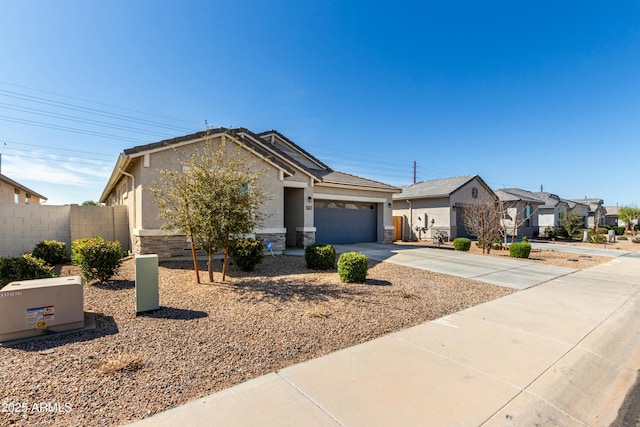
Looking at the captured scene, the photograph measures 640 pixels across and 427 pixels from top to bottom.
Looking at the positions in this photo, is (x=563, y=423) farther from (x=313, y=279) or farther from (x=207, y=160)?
(x=207, y=160)

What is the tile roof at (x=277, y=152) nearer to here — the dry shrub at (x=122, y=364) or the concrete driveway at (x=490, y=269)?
the concrete driveway at (x=490, y=269)

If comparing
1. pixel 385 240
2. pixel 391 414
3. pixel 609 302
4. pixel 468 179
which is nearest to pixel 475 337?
pixel 391 414

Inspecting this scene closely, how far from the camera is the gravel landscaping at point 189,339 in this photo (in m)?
2.85

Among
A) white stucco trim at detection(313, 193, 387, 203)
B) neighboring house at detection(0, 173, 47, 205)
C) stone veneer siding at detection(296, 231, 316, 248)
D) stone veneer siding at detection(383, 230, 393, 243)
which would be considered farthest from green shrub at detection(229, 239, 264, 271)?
neighboring house at detection(0, 173, 47, 205)

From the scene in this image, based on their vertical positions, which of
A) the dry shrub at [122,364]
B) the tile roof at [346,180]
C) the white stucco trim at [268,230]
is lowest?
the dry shrub at [122,364]

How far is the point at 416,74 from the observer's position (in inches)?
604

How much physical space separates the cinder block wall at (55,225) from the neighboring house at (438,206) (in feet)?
59.1

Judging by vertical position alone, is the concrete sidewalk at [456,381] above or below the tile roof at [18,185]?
below

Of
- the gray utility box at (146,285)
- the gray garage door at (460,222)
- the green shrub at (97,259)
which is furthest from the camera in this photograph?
the gray garage door at (460,222)

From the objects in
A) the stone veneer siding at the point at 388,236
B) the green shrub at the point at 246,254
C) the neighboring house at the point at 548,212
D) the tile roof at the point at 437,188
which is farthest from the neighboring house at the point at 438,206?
the green shrub at the point at 246,254

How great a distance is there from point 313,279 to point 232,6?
385 inches

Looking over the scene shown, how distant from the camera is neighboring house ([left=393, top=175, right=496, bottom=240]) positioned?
856 inches

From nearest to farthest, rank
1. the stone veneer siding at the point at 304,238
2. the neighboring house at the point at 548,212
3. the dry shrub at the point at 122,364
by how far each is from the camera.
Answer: the dry shrub at the point at 122,364
the stone veneer siding at the point at 304,238
the neighboring house at the point at 548,212

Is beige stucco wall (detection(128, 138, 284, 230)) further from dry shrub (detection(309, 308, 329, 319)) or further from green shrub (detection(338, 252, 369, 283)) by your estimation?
dry shrub (detection(309, 308, 329, 319))
